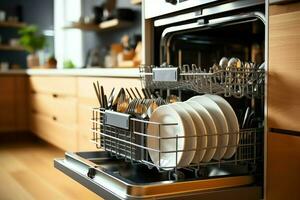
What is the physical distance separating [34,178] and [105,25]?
1616 millimetres

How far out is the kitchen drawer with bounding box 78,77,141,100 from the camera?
194cm

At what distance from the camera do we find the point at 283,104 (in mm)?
1013

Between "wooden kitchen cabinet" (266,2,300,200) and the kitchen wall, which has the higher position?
the kitchen wall

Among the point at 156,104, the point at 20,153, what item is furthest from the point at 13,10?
the point at 156,104

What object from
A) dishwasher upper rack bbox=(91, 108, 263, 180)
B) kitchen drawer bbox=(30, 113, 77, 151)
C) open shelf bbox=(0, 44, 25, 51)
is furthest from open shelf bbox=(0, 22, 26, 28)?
dishwasher upper rack bbox=(91, 108, 263, 180)

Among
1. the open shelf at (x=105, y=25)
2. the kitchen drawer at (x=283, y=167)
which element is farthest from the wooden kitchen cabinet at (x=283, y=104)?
the open shelf at (x=105, y=25)

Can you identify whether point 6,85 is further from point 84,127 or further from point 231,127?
point 231,127

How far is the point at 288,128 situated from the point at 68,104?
222 centimetres

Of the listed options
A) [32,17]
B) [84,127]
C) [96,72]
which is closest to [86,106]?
[84,127]

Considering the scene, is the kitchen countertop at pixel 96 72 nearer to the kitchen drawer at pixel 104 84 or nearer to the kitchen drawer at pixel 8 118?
the kitchen drawer at pixel 104 84

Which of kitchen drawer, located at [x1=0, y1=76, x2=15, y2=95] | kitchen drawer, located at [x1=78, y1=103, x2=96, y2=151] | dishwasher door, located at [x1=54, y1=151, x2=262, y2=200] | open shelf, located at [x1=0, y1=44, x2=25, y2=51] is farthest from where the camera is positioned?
open shelf, located at [x1=0, y1=44, x2=25, y2=51]

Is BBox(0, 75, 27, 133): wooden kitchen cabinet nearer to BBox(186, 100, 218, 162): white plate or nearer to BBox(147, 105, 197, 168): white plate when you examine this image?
BBox(147, 105, 197, 168): white plate

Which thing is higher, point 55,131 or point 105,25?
point 105,25

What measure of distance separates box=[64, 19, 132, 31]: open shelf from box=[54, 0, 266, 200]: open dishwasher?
5.63 feet
